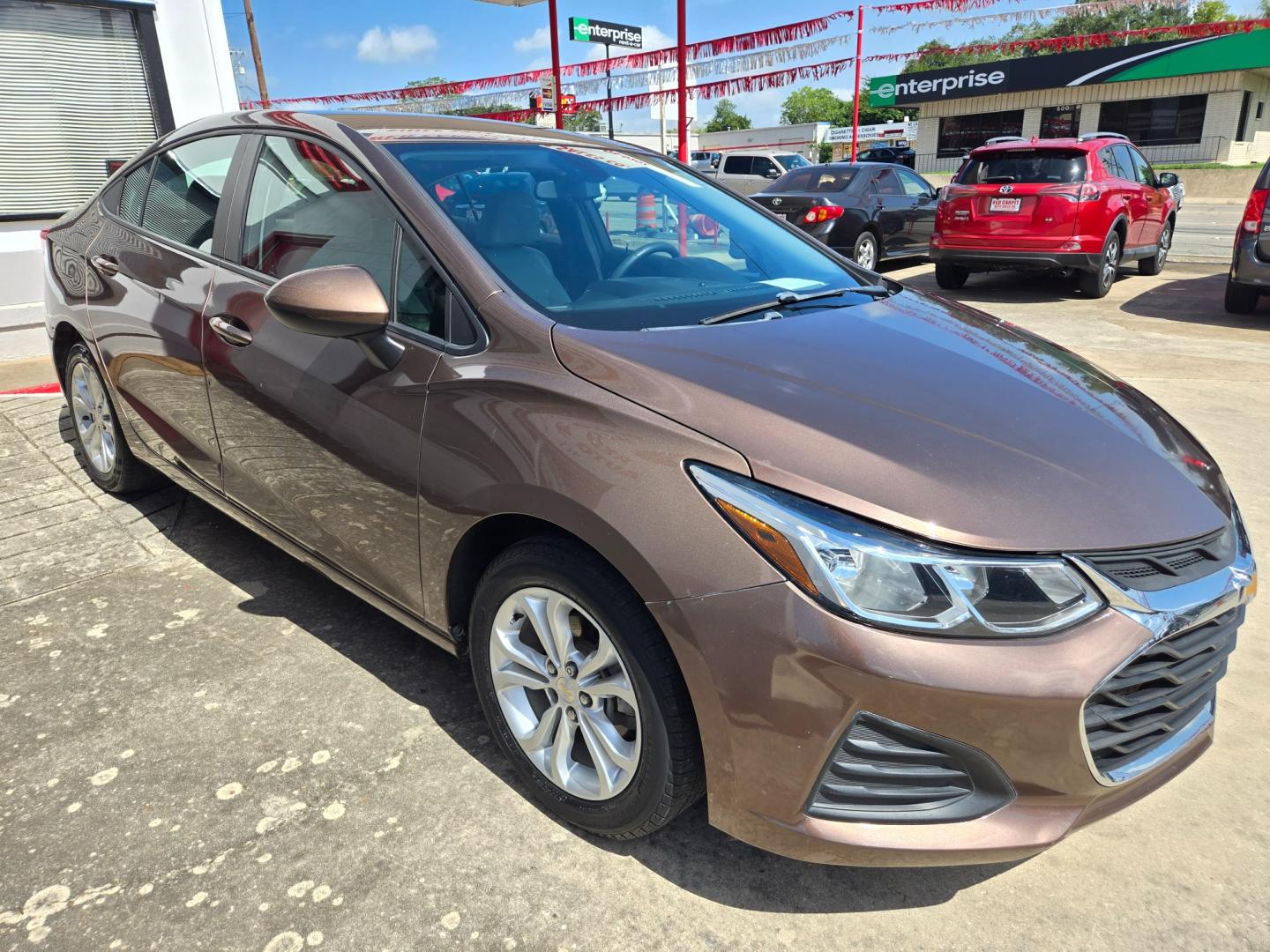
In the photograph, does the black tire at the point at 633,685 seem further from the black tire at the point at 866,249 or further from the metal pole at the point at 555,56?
the metal pole at the point at 555,56

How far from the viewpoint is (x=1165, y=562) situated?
1.81 meters

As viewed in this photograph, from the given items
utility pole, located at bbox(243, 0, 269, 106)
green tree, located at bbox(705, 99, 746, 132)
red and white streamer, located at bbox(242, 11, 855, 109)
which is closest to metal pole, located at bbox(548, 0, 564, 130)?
red and white streamer, located at bbox(242, 11, 855, 109)

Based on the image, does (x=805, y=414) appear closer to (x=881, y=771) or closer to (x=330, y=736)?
(x=881, y=771)

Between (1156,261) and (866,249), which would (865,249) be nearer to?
(866,249)

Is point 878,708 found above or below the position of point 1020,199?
below

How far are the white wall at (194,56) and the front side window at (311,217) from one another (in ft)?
19.3

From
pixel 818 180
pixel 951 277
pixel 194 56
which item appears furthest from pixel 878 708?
pixel 818 180

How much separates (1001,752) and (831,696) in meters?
0.33

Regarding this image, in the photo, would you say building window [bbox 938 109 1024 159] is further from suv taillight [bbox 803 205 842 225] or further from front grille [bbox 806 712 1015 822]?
front grille [bbox 806 712 1015 822]

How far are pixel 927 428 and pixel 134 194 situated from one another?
131 inches

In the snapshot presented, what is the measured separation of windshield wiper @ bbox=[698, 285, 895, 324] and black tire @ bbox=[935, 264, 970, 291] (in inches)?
324

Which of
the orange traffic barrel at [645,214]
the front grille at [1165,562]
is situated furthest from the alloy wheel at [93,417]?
the front grille at [1165,562]

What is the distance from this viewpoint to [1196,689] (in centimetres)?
195

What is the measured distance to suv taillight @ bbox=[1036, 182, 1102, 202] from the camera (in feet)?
30.1
